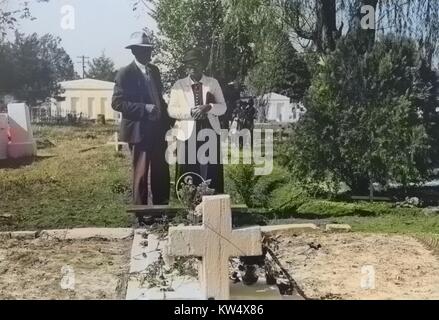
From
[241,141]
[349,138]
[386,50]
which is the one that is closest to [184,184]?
[241,141]

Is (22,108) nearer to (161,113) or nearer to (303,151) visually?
(161,113)

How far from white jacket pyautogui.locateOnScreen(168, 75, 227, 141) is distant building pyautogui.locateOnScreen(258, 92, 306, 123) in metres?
0.21

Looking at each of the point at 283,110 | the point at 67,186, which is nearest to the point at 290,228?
the point at 283,110

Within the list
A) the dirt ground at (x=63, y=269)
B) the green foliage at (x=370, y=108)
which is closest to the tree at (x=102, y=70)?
the dirt ground at (x=63, y=269)

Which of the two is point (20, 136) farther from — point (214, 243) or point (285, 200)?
point (285, 200)

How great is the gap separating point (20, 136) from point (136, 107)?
59 cm

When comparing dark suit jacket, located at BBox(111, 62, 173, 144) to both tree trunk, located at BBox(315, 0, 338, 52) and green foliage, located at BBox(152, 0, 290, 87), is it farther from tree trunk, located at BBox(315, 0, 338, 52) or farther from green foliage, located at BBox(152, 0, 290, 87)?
tree trunk, located at BBox(315, 0, 338, 52)

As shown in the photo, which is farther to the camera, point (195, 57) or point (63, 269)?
point (195, 57)

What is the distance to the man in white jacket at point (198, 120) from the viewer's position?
123 inches

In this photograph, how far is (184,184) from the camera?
3.18 m

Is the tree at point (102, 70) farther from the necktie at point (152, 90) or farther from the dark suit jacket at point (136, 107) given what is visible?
the necktie at point (152, 90)

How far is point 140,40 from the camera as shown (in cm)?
307

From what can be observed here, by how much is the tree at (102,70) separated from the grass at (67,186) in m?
0.27
